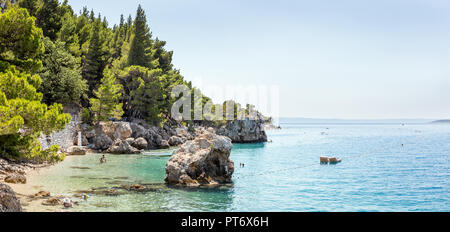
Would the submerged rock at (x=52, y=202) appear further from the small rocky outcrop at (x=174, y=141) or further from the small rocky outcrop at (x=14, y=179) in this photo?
the small rocky outcrop at (x=174, y=141)

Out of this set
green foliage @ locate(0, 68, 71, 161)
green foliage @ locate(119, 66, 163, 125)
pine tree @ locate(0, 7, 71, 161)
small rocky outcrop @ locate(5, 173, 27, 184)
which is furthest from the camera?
green foliage @ locate(119, 66, 163, 125)

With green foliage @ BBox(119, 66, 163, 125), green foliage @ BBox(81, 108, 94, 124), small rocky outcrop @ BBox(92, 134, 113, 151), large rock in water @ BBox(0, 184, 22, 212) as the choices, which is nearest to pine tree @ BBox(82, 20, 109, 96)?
green foliage @ BBox(119, 66, 163, 125)

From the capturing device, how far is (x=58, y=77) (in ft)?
156

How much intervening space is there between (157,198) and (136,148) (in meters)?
33.1

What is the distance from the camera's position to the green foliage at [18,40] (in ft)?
51.4

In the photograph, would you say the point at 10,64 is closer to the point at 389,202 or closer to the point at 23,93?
the point at 23,93

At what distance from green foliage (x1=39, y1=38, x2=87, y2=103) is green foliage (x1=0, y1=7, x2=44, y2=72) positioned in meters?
31.5

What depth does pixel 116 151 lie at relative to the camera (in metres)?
48.9

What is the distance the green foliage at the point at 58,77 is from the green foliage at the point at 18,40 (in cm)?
3145

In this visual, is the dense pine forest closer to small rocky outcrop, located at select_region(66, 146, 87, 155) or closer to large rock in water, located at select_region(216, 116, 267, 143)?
small rocky outcrop, located at select_region(66, 146, 87, 155)

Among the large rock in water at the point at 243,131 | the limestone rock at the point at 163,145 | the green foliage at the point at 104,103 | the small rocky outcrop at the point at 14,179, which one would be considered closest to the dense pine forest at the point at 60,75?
the green foliage at the point at 104,103

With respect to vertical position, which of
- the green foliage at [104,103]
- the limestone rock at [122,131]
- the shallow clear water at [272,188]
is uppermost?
the green foliage at [104,103]

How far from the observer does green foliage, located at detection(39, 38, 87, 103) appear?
46188 mm

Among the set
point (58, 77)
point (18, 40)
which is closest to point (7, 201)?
point (18, 40)
